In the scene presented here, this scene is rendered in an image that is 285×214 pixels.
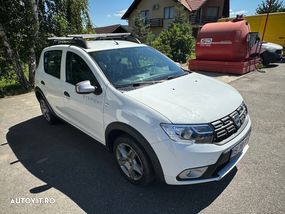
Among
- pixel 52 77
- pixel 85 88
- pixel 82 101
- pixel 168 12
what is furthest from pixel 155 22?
pixel 85 88

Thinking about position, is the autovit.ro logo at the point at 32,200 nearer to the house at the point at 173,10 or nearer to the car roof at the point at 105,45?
the car roof at the point at 105,45

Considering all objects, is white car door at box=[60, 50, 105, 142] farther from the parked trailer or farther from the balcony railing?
the balcony railing

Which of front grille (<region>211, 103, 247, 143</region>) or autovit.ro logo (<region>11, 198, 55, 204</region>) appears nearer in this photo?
front grille (<region>211, 103, 247, 143</region>)

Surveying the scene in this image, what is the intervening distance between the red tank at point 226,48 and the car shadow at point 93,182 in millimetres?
7260

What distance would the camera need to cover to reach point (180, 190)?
2719 mm

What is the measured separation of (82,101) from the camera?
3.24 m

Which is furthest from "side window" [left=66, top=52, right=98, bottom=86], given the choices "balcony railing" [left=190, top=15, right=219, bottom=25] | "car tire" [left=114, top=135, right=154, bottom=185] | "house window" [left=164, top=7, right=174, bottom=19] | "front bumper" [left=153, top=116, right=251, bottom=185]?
"house window" [left=164, top=7, right=174, bottom=19]

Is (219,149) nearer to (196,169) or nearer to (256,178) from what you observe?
(196,169)

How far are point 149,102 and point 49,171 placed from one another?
191 centimetres

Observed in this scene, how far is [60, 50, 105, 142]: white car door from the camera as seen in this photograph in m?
2.98

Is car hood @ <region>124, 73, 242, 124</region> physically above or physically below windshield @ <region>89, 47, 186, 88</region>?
below

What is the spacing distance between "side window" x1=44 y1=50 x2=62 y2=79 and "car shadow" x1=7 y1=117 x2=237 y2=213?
4.02ft

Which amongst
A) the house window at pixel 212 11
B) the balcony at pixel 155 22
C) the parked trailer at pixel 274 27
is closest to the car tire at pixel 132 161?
the parked trailer at pixel 274 27

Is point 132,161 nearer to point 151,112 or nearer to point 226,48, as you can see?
point 151,112
